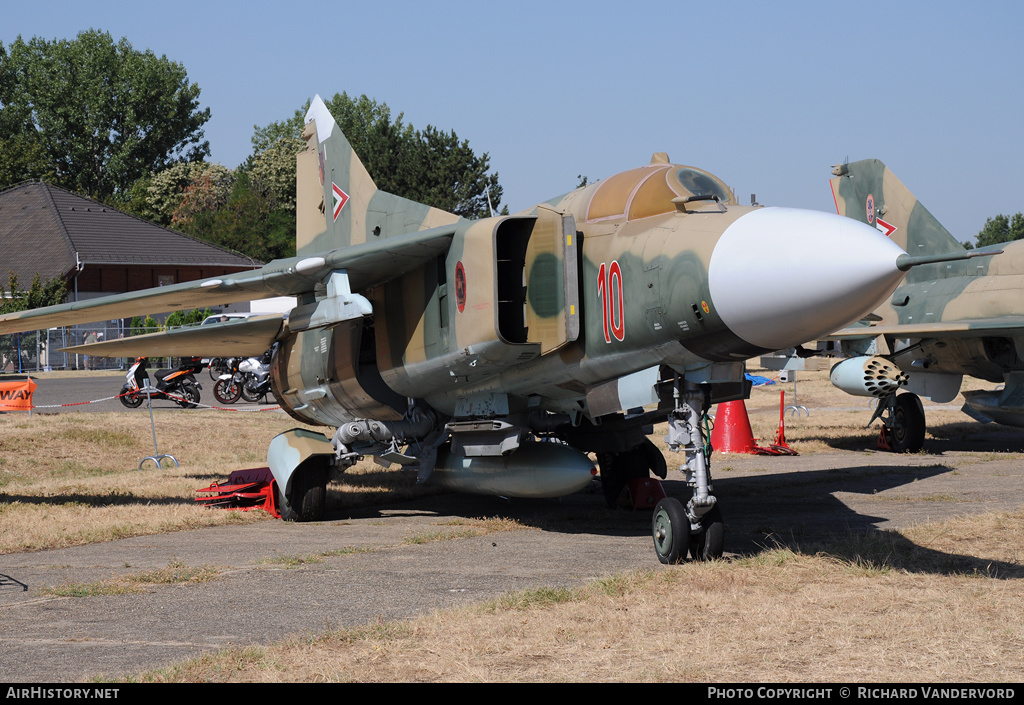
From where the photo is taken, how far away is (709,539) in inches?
309

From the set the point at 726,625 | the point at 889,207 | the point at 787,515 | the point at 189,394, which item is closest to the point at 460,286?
the point at 787,515

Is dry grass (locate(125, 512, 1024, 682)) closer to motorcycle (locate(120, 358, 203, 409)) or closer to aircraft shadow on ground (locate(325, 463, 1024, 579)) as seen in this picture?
aircraft shadow on ground (locate(325, 463, 1024, 579))

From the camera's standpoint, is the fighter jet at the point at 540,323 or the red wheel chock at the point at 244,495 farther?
the red wheel chock at the point at 244,495

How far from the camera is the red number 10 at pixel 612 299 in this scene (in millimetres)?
8180

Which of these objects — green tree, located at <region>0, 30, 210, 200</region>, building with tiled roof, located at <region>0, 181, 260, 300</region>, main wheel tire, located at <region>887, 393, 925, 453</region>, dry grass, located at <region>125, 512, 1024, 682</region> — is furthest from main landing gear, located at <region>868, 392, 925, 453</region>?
green tree, located at <region>0, 30, 210, 200</region>

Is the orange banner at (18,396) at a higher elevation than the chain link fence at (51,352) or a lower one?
lower

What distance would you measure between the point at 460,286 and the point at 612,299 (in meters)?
1.64

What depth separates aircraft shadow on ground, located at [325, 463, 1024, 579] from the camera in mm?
7734

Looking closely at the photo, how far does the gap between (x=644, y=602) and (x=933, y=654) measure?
1.88 metres

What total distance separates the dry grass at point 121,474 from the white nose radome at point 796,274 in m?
6.58

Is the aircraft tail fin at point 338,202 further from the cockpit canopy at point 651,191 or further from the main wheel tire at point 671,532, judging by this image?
the main wheel tire at point 671,532

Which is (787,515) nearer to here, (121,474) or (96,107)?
(121,474)

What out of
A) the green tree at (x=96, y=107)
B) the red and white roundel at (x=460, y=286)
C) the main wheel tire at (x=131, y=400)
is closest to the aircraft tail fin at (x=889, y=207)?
the red and white roundel at (x=460, y=286)
